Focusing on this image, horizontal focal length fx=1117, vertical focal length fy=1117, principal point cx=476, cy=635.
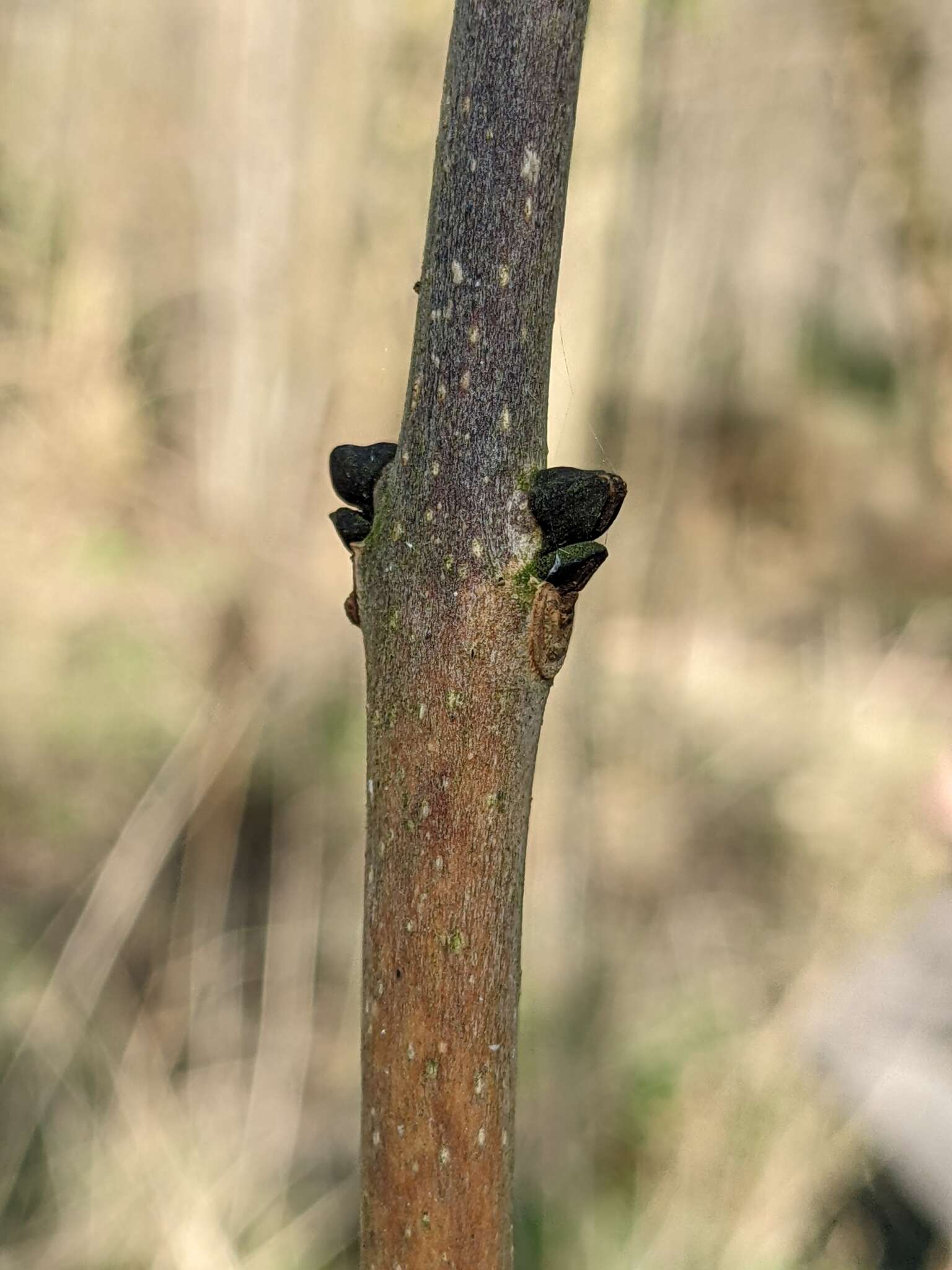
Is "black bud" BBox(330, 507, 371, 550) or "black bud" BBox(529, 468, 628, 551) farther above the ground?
"black bud" BBox(529, 468, 628, 551)

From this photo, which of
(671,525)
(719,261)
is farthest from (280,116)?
(671,525)

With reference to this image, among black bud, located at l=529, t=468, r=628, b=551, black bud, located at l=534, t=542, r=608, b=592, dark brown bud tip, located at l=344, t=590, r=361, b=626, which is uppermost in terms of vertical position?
black bud, located at l=529, t=468, r=628, b=551

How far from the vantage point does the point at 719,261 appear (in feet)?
3.58

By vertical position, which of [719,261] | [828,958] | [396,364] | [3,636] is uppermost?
[719,261]

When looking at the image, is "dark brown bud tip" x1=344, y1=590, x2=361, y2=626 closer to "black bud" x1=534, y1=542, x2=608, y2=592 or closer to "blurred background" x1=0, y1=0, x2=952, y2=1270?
"black bud" x1=534, y1=542, x2=608, y2=592

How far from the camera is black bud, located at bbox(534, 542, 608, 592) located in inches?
17.3

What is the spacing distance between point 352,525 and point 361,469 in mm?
25

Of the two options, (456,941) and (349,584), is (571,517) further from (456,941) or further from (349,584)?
(349,584)

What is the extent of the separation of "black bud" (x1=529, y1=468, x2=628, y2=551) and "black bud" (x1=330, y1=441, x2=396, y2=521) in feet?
0.25

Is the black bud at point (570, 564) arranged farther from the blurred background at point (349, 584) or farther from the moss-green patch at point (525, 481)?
the blurred background at point (349, 584)

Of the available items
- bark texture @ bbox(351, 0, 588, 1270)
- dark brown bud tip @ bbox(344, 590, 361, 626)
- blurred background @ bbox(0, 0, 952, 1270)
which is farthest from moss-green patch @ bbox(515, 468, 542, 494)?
blurred background @ bbox(0, 0, 952, 1270)

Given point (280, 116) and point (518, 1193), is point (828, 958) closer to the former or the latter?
point (518, 1193)

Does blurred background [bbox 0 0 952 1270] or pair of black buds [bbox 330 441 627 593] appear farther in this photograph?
blurred background [bbox 0 0 952 1270]

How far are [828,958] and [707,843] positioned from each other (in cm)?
15
